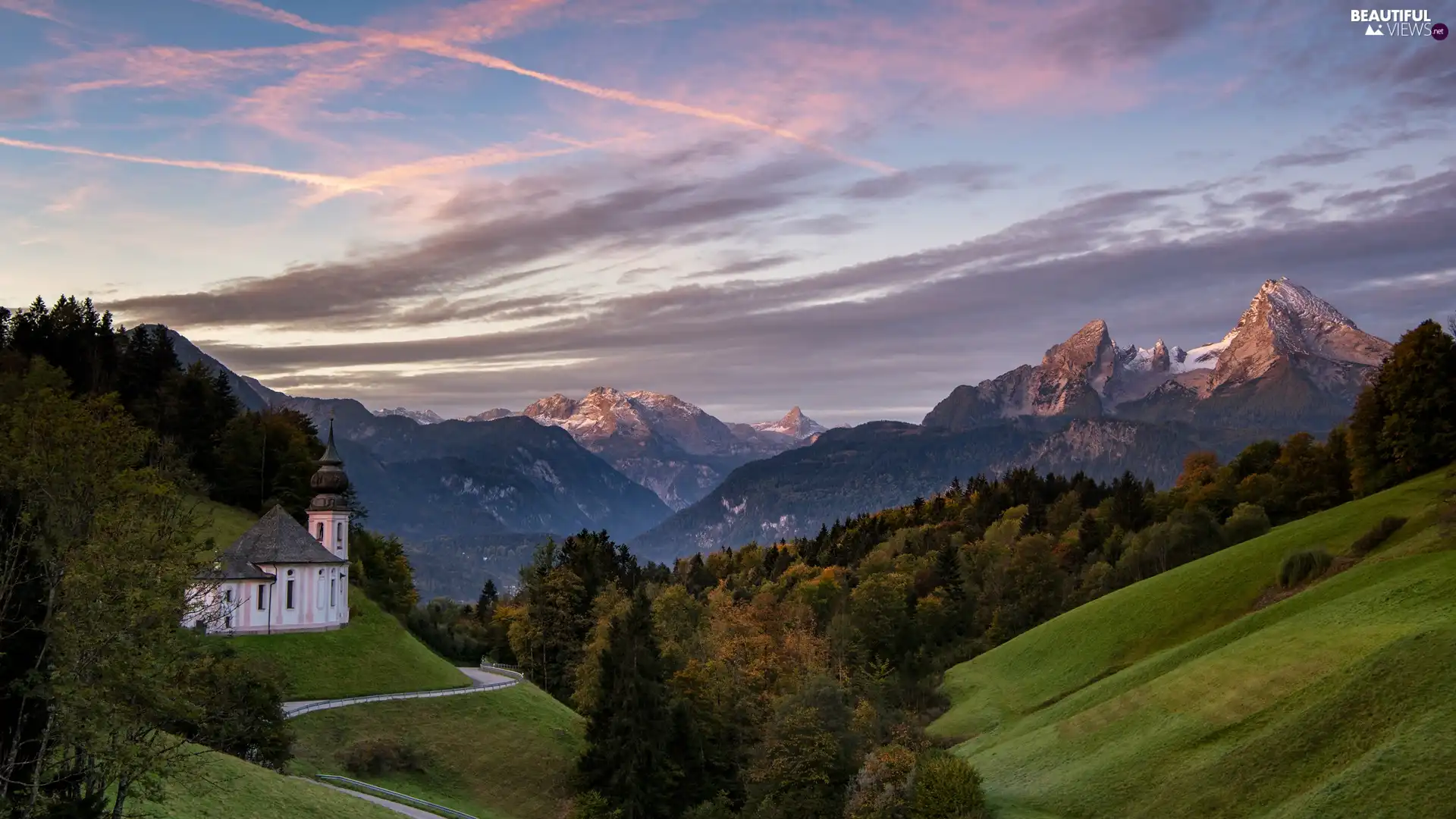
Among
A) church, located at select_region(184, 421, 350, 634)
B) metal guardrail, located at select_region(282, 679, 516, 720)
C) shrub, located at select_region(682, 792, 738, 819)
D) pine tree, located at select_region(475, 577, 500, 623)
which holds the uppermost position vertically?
church, located at select_region(184, 421, 350, 634)

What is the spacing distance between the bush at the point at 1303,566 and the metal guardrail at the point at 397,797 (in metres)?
48.9

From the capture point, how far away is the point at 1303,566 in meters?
66.4

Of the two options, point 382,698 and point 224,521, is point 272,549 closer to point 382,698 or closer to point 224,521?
point 382,698

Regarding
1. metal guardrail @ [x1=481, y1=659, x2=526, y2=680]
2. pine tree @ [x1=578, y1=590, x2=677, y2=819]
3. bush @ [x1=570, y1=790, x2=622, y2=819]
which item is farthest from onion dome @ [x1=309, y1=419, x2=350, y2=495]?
bush @ [x1=570, y1=790, x2=622, y2=819]

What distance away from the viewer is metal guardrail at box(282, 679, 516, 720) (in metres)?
74.9

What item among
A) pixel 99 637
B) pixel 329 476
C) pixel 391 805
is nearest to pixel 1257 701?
pixel 99 637

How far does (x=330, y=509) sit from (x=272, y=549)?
32.7 feet

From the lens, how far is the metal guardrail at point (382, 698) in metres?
74.9

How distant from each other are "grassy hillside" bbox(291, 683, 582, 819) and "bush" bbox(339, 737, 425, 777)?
0.20m

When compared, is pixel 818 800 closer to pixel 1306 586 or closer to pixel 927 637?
pixel 1306 586

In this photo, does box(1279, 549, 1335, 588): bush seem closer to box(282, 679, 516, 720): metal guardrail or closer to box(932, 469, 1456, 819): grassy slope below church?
box(932, 469, 1456, 819): grassy slope below church

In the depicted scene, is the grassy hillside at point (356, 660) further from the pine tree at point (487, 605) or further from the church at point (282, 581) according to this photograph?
the pine tree at point (487, 605)

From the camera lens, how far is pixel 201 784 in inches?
1741

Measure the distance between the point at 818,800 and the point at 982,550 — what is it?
9483 cm
